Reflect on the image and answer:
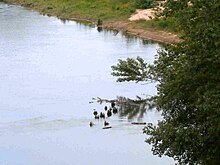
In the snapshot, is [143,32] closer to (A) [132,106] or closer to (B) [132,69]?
(A) [132,106]

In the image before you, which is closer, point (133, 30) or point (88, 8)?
point (133, 30)

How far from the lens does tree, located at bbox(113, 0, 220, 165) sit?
1275cm

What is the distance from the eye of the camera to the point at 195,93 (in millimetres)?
13258

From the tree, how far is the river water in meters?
6.62

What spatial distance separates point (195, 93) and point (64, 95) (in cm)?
1608

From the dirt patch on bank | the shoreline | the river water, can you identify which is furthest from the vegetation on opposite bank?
the river water

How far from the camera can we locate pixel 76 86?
3028cm

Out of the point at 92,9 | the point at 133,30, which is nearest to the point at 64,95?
the point at 133,30

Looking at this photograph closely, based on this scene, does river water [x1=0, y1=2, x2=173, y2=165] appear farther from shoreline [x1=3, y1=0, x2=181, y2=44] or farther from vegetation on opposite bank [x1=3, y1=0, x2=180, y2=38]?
vegetation on opposite bank [x1=3, y1=0, x2=180, y2=38]

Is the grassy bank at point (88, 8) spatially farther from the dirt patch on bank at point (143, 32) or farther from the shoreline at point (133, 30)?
the dirt patch on bank at point (143, 32)

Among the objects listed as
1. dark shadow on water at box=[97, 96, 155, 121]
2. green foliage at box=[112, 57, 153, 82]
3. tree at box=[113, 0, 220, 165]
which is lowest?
dark shadow on water at box=[97, 96, 155, 121]

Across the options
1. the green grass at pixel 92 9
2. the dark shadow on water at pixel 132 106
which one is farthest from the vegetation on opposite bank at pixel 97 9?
the dark shadow on water at pixel 132 106

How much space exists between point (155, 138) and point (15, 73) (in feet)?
63.5

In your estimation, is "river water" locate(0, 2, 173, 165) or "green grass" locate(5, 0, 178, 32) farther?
"green grass" locate(5, 0, 178, 32)
